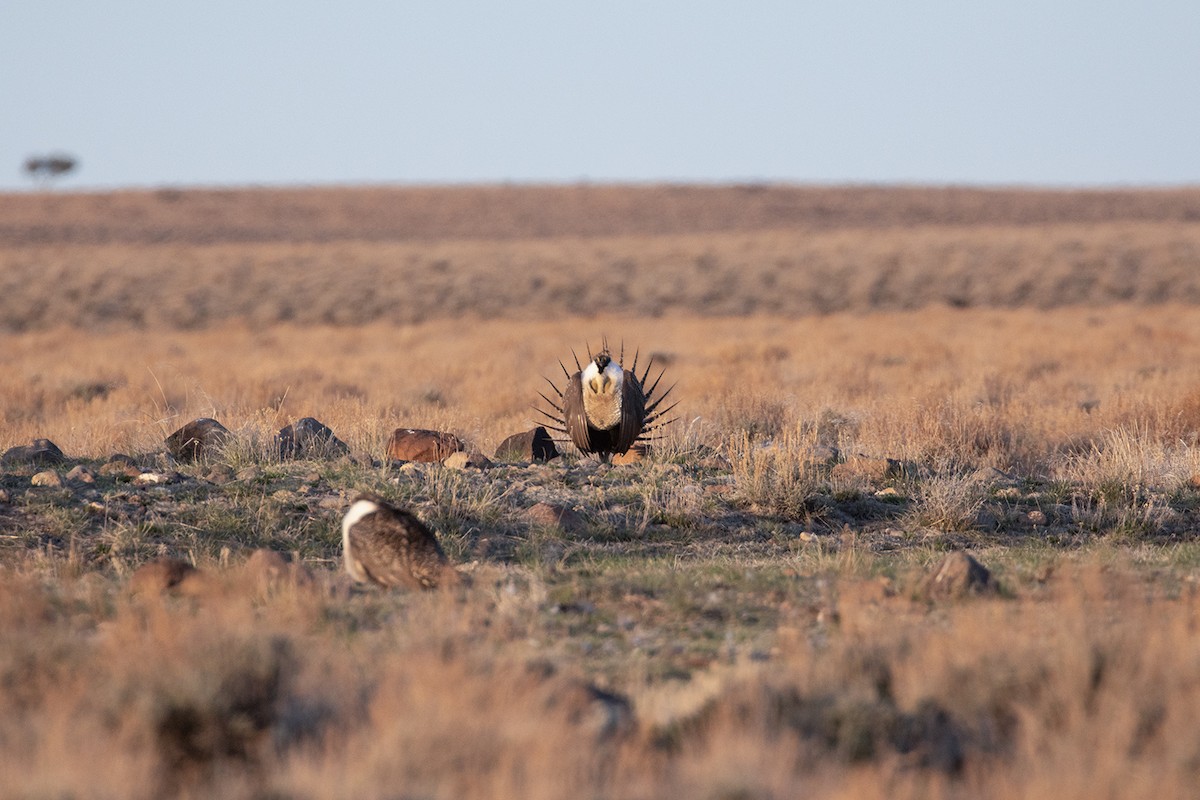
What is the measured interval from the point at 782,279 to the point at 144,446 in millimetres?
27882

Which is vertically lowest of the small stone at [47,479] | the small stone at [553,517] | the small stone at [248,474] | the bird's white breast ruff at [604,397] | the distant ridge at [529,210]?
the small stone at [553,517]

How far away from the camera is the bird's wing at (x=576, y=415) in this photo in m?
9.07

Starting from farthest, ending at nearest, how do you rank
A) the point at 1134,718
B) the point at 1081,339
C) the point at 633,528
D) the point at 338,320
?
the point at 338,320
the point at 1081,339
the point at 633,528
the point at 1134,718

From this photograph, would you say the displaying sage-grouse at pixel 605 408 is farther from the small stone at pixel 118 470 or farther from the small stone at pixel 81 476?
the small stone at pixel 81 476

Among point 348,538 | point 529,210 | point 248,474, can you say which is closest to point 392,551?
point 348,538

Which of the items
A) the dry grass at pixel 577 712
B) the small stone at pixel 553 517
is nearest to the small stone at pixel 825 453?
the small stone at pixel 553 517

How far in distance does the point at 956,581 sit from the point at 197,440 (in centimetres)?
596

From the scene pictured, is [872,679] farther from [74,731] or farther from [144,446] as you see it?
[144,446]

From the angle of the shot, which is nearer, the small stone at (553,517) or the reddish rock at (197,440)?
the small stone at (553,517)

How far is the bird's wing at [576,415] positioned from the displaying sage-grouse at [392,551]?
2.95 meters

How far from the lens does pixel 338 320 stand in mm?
32062

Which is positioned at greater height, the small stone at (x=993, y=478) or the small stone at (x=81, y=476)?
the small stone at (x=81, y=476)

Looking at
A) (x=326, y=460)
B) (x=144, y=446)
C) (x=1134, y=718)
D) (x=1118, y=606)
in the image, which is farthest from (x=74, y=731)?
(x=144, y=446)

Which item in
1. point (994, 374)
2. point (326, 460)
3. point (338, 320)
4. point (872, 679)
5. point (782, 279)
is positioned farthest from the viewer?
point (782, 279)
